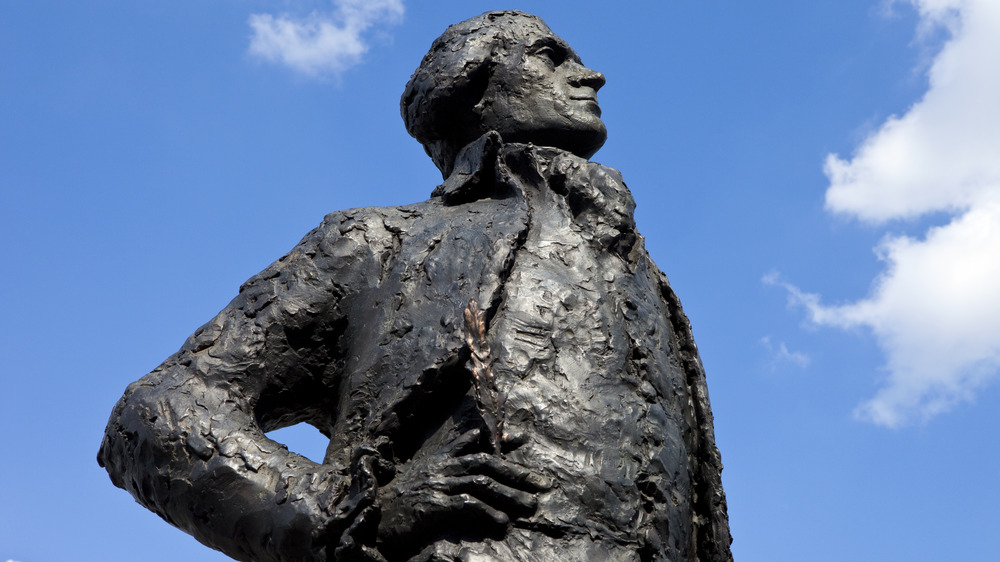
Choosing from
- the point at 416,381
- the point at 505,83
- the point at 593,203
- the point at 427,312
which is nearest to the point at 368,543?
the point at 416,381

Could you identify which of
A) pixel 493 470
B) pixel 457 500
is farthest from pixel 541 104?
pixel 457 500

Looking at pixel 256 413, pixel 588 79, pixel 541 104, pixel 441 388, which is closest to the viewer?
pixel 441 388

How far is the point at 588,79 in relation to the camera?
5.69 meters

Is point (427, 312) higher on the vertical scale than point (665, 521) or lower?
higher

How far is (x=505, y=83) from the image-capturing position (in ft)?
18.3

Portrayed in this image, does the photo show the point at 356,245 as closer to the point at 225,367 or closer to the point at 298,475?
the point at 225,367

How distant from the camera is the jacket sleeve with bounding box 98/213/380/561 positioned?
418 cm

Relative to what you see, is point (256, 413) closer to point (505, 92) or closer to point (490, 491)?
point (490, 491)

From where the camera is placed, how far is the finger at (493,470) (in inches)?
159

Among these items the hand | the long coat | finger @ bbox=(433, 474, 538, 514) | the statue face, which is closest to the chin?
the statue face

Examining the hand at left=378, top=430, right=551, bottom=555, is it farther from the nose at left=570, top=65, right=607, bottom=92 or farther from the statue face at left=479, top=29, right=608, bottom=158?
the nose at left=570, top=65, right=607, bottom=92

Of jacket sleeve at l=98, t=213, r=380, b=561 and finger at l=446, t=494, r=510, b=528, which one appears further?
jacket sleeve at l=98, t=213, r=380, b=561

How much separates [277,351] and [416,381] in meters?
0.68

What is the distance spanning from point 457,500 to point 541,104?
216 cm
